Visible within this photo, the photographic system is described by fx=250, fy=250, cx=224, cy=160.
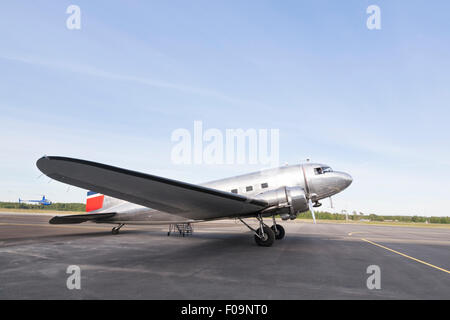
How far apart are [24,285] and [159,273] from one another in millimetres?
2840

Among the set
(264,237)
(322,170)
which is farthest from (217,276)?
(322,170)

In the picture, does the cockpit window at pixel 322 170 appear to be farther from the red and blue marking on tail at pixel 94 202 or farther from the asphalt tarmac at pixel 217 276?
the red and blue marking on tail at pixel 94 202

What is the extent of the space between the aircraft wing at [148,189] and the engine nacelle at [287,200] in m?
0.47

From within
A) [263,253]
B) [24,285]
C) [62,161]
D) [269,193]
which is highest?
[62,161]

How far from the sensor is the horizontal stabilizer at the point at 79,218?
13.4 m

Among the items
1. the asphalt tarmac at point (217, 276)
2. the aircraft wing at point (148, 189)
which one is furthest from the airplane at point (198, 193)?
the asphalt tarmac at point (217, 276)

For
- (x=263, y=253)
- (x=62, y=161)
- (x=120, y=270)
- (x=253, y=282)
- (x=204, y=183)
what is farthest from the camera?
(x=204, y=183)

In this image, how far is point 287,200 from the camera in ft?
35.0

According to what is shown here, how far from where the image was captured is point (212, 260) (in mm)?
8344

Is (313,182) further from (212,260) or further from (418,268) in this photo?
(212,260)

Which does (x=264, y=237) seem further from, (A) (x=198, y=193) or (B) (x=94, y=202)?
(B) (x=94, y=202)

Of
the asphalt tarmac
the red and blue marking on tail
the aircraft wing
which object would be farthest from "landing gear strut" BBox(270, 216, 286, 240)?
the red and blue marking on tail

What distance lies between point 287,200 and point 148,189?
5.83 meters
